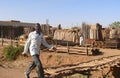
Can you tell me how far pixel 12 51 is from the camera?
29.1m

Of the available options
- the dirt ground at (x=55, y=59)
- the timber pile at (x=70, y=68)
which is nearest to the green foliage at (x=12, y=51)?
the dirt ground at (x=55, y=59)

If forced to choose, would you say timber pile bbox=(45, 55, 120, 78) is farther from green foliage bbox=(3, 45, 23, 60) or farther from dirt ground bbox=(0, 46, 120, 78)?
green foliage bbox=(3, 45, 23, 60)

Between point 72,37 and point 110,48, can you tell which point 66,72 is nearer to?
point 110,48

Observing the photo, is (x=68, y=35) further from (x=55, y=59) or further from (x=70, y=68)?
(x=70, y=68)

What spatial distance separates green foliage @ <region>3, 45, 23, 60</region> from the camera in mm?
28470

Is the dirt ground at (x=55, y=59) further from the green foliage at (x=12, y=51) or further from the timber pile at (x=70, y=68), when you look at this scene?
the timber pile at (x=70, y=68)

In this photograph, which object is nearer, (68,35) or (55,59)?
(55,59)

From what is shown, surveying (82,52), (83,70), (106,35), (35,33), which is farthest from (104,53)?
(35,33)

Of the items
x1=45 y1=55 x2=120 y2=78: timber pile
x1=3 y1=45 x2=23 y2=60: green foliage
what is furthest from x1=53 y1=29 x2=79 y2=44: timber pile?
x1=45 y1=55 x2=120 y2=78: timber pile

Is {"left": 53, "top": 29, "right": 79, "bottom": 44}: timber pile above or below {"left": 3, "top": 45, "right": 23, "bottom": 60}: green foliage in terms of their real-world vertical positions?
above

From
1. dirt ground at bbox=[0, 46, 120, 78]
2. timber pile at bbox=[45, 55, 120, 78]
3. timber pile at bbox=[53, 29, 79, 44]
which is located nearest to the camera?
timber pile at bbox=[45, 55, 120, 78]

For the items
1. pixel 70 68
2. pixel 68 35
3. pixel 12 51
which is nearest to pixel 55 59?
pixel 12 51

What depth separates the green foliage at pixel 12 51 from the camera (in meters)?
28.5

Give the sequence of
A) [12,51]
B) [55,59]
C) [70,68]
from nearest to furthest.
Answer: [70,68] → [55,59] → [12,51]
